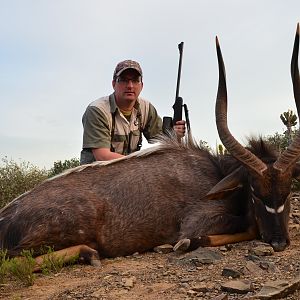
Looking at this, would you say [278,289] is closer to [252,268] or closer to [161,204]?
[252,268]

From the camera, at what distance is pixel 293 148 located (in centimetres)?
543

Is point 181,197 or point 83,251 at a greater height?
point 181,197

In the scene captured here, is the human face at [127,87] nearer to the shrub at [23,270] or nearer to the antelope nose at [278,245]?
the antelope nose at [278,245]

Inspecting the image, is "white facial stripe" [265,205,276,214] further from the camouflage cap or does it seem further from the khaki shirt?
the camouflage cap

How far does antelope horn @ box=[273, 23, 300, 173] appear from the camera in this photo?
5340 mm

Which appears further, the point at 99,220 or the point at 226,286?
the point at 99,220

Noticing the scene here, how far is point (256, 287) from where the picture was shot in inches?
136

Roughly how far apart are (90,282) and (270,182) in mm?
2158

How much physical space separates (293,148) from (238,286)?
238cm

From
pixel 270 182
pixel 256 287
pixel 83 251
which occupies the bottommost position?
pixel 256 287

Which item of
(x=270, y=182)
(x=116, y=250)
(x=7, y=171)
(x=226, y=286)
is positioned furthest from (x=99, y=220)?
(x=7, y=171)

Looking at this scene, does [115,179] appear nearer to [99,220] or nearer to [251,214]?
[99,220]

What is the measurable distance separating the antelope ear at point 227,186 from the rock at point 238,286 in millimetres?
2096

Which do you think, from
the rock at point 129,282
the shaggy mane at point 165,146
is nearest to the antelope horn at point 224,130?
the shaggy mane at point 165,146
